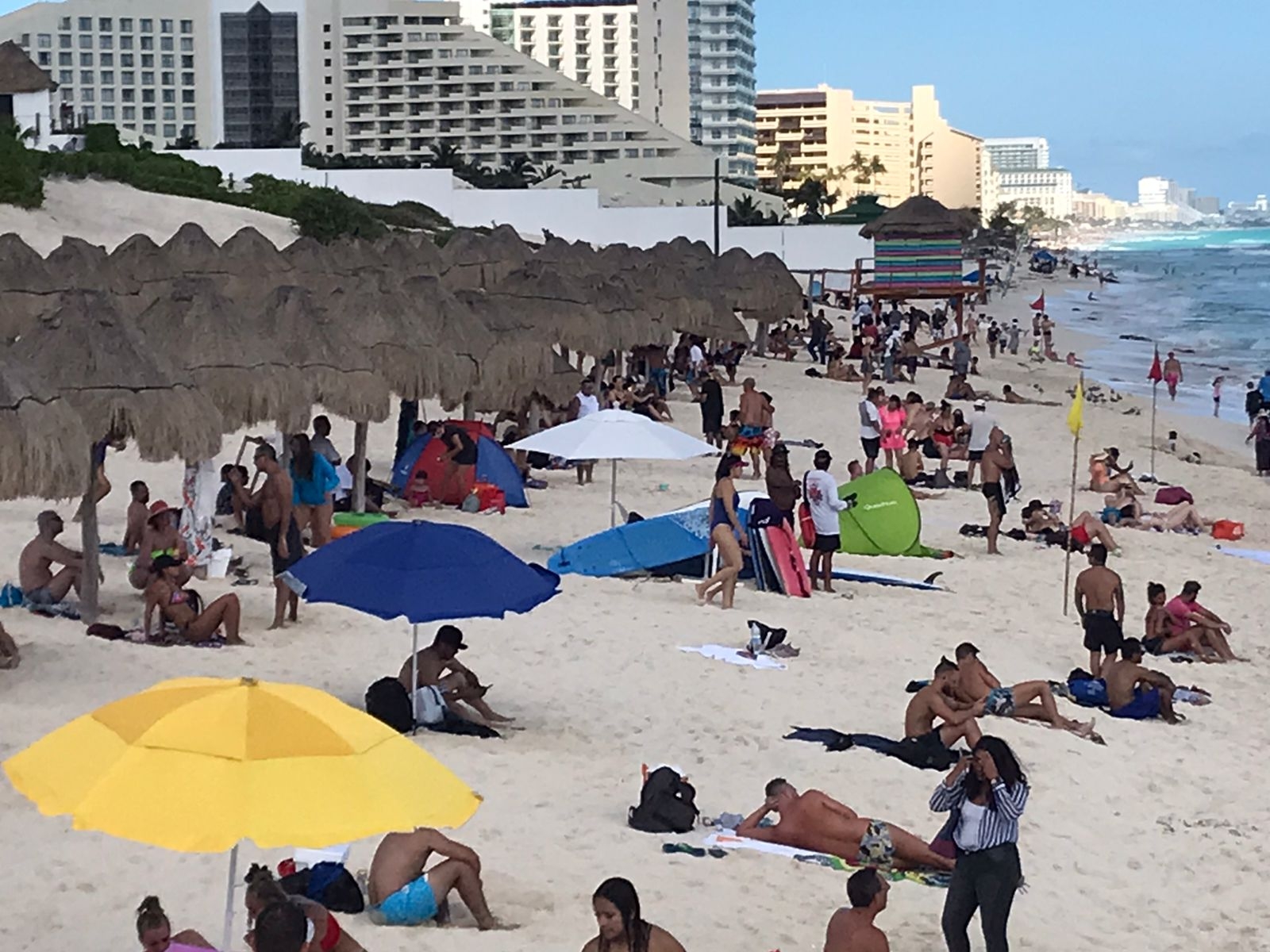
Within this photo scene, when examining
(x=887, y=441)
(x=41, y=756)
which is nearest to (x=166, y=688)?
(x=41, y=756)

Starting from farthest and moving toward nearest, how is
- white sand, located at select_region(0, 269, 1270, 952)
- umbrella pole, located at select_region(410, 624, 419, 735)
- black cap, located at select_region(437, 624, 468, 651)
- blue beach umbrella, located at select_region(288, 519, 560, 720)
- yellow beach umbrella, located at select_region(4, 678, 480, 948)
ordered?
1. black cap, located at select_region(437, 624, 468, 651)
2. umbrella pole, located at select_region(410, 624, 419, 735)
3. blue beach umbrella, located at select_region(288, 519, 560, 720)
4. white sand, located at select_region(0, 269, 1270, 952)
5. yellow beach umbrella, located at select_region(4, 678, 480, 948)

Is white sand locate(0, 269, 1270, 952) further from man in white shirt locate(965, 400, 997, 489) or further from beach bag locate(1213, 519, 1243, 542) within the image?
man in white shirt locate(965, 400, 997, 489)

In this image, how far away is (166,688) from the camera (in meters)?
4.79

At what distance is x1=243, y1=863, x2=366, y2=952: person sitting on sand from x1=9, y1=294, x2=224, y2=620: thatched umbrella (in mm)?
4562

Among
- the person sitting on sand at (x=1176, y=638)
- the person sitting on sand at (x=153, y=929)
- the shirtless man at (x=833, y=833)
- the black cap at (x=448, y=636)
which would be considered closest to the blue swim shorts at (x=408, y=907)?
the person sitting on sand at (x=153, y=929)

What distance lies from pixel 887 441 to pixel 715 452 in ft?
17.3

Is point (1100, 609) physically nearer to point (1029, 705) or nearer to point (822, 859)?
point (1029, 705)

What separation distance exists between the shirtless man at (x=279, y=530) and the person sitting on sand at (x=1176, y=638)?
5.41m

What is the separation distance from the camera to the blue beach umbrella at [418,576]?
7.92 m

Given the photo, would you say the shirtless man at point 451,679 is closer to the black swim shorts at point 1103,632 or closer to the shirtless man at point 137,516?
the shirtless man at point 137,516

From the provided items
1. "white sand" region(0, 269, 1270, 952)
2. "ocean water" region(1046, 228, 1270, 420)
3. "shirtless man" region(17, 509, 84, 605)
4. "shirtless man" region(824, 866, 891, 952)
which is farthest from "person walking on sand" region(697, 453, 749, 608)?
"ocean water" region(1046, 228, 1270, 420)

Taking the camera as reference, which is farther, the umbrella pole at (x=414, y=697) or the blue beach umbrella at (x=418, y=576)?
the umbrella pole at (x=414, y=697)

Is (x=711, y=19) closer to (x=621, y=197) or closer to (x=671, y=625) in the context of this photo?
(x=621, y=197)

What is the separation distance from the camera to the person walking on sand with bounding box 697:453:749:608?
37.9ft
